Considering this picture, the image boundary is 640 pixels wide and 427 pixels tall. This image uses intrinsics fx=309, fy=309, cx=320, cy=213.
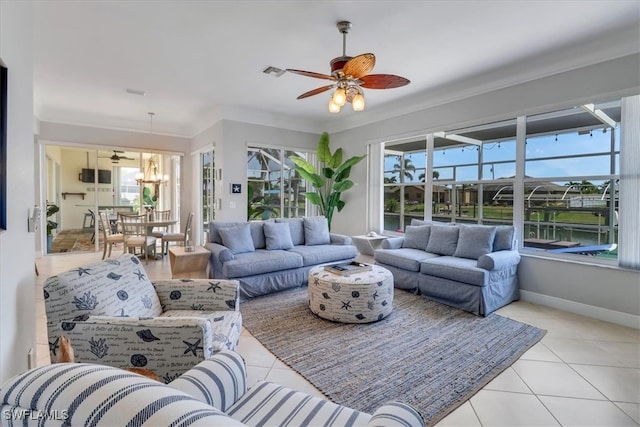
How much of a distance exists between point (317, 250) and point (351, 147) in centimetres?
264

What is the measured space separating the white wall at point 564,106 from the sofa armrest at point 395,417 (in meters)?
3.42

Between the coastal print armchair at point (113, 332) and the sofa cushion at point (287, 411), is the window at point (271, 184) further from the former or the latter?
the sofa cushion at point (287, 411)

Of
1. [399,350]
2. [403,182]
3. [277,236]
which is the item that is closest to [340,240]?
[277,236]

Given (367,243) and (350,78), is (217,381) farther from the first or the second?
(367,243)

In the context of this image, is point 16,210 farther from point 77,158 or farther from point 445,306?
point 77,158

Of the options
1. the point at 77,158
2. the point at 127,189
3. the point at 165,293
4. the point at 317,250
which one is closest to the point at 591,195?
the point at 317,250

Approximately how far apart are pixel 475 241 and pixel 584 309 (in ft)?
4.14

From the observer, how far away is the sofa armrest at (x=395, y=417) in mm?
962

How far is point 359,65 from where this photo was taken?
2.50 m

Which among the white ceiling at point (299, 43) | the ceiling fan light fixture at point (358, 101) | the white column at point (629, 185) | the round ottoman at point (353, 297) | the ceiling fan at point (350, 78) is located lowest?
the round ottoman at point (353, 297)

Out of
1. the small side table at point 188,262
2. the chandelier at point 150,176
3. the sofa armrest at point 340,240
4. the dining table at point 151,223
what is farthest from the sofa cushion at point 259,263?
the chandelier at point 150,176

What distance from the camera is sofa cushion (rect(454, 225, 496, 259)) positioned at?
376 cm

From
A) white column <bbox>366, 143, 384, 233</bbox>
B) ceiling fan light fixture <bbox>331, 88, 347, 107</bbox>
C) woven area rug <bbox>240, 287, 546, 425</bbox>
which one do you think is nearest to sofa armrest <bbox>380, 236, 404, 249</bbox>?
woven area rug <bbox>240, 287, 546, 425</bbox>

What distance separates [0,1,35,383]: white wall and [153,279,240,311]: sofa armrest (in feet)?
2.35
